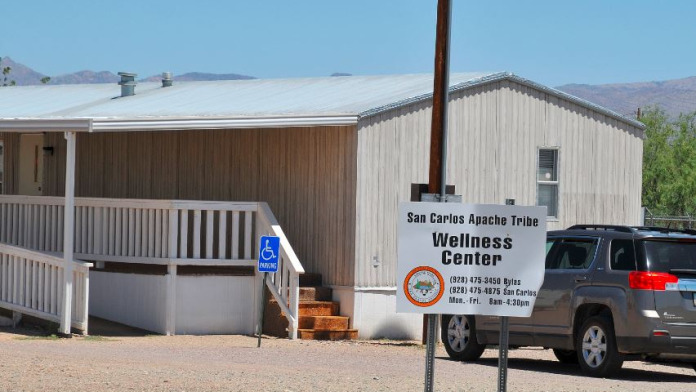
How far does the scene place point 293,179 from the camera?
21609mm

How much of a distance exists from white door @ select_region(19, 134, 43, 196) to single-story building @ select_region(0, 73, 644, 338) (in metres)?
0.62

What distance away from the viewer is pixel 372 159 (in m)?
20.8

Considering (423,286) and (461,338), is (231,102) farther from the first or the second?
(423,286)

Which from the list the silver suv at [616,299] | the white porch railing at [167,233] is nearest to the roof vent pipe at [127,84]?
the white porch railing at [167,233]

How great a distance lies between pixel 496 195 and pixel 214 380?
9905 millimetres

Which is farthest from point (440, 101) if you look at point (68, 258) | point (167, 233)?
point (68, 258)

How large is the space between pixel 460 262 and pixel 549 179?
13.5m

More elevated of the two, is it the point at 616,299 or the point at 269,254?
the point at 269,254

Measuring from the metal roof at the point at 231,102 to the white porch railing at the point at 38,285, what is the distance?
1967 millimetres

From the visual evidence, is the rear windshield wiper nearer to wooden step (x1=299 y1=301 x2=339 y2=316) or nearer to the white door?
wooden step (x1=299 y1=301 x2=339 y2=316)

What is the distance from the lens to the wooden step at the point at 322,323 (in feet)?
66.4

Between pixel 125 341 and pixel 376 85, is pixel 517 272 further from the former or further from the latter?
pixel 376 85

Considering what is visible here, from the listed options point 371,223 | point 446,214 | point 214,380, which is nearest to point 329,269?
point 371,223

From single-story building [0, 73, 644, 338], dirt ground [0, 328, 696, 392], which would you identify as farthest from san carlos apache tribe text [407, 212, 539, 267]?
single-story building [0, 73, 644, 338]
